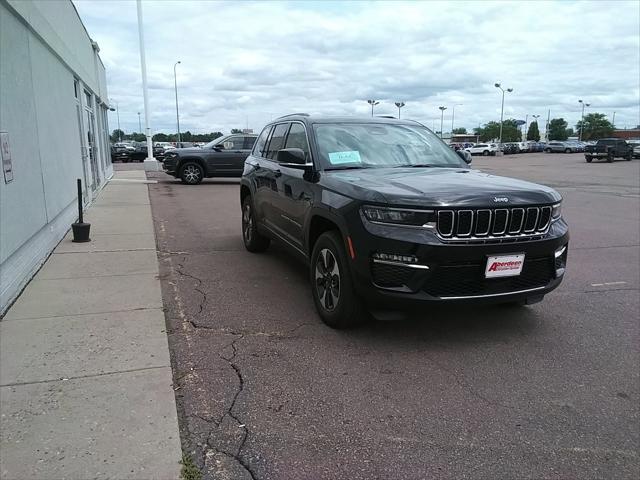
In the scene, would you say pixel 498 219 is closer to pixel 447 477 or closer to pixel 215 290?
pixel 447 477

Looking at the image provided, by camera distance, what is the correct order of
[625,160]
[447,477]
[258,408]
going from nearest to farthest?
[447,477], [258,408], [625,160]

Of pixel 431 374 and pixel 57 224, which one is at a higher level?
pixel 57 224

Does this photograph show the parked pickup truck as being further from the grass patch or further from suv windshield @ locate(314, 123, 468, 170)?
the grass patch

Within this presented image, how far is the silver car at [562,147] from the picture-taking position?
220 feet

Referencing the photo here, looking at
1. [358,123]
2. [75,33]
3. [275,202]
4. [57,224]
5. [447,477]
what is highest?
[75,33]

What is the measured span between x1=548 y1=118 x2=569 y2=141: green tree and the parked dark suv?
12995cm

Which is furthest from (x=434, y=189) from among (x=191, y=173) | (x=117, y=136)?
(x=117, y=136)

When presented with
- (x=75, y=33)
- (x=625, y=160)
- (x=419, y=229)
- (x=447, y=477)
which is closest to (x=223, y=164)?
(x=75, y=33)

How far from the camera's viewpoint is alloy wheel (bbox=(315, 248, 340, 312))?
175 inches

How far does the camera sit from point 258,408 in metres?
3.25

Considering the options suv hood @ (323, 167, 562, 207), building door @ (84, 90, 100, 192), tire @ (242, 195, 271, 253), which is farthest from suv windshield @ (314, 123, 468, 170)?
building door @ (84, 90, 100, 192)

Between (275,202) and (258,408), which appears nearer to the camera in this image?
(258,408)

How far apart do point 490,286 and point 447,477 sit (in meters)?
1.68

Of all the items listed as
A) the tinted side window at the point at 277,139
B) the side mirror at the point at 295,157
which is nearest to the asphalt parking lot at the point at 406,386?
the side mirror at the point at 295,157
